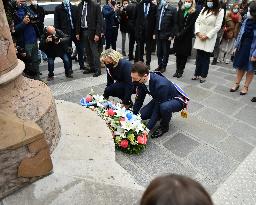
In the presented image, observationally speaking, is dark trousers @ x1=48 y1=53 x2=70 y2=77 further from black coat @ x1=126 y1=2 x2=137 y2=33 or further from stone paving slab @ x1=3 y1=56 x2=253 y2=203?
black coat @ x1=126 y1=2 x2=137 y2=33

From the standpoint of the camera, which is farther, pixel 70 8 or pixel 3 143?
pixel 70 8

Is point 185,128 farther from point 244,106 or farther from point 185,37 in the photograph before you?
point 185,37

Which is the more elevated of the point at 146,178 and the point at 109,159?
the point at 109,159

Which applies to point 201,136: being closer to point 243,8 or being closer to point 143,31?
point 143,31

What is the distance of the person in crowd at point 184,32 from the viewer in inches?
250

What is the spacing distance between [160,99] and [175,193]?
9.88ft

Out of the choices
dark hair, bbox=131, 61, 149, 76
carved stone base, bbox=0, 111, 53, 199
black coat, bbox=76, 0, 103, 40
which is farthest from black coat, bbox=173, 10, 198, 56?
carved stone base, bbox=0, 111, 53, 199

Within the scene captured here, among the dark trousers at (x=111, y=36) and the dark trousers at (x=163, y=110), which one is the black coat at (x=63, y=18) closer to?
the dark trousers at (x=111, y=36)

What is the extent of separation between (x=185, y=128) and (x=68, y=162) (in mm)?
2314

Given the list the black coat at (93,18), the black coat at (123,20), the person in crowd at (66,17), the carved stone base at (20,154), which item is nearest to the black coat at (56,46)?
the person in crowd at (66,17)

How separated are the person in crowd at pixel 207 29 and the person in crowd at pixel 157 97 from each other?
240 cm

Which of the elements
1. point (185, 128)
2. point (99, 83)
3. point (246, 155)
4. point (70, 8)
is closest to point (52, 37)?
point (70, 8)

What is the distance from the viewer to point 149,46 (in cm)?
725

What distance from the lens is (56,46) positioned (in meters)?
6.24
